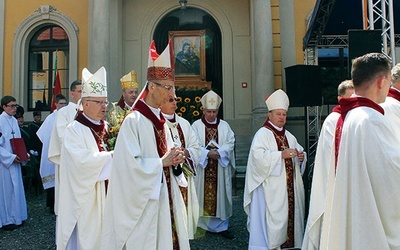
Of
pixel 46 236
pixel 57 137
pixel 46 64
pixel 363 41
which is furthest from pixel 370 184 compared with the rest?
pixel 46 64

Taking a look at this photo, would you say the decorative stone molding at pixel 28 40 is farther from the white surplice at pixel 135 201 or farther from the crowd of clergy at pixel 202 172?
the white surplice at pixel 135 201

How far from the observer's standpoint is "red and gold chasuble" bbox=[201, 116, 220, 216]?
6.26 m

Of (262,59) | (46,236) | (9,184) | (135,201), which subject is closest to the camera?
(135,201)

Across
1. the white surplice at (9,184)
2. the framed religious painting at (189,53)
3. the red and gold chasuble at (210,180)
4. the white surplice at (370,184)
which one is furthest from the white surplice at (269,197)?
the framed religious painting at (189,53)

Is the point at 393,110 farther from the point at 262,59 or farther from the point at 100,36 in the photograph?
the point at 100,36

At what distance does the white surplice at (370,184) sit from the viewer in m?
2.39

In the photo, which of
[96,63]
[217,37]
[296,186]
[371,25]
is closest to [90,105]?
[296,186]

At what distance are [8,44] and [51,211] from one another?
695 centimetres

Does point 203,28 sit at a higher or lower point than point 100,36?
higher

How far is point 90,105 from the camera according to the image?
167 inches

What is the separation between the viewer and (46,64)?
12422 millimetres

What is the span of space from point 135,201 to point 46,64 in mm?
10575

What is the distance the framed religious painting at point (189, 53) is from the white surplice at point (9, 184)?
20.0 ft

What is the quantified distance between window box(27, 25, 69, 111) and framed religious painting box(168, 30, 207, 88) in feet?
11.1
